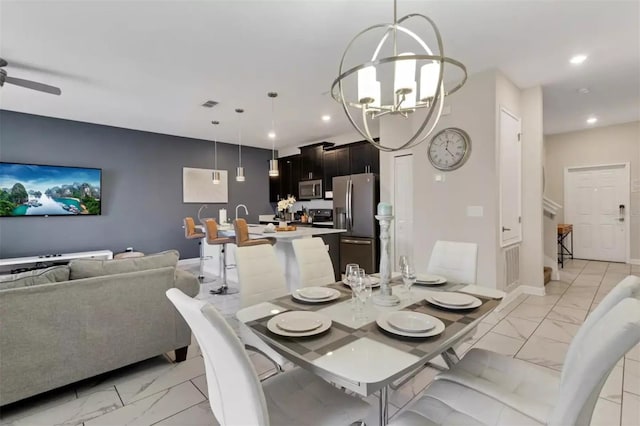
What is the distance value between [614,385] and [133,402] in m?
3.24

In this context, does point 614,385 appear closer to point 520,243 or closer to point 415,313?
point 415,313

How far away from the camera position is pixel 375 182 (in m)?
5.28

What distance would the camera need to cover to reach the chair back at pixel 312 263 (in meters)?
2.45

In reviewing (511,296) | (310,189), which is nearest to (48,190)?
(310,189)

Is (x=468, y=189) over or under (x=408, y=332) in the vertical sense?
over

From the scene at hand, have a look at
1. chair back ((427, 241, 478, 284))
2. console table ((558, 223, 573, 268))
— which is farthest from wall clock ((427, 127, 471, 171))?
console table ((558, 223, 573, 268))

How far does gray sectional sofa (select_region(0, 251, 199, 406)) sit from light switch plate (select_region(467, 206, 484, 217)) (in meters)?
3.20

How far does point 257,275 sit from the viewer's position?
86.6 inches

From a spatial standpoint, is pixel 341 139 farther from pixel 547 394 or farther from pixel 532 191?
pixel 547 394

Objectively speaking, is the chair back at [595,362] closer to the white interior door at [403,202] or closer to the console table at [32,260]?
the white interior door at [403,202]

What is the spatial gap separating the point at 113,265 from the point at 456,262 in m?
2.58

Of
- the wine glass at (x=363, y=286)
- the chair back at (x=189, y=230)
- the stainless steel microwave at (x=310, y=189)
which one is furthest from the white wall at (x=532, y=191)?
the chair back at (x=189, y=230)

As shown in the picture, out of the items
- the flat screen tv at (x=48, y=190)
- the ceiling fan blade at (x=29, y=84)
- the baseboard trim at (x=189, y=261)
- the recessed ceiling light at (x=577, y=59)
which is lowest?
the baseboard trim at (x=189, y=261)

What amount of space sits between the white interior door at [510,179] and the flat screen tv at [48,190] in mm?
6457
